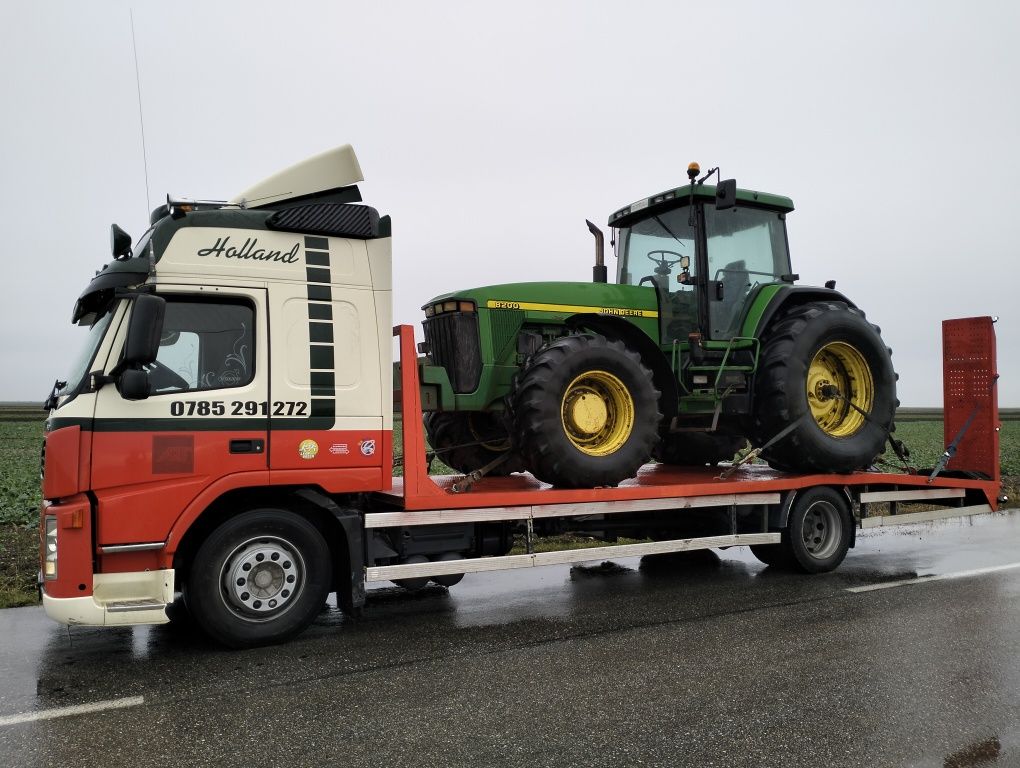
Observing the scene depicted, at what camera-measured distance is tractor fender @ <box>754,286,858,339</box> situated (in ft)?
26.9

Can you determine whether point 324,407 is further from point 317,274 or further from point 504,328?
point 504,328

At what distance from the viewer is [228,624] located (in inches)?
212

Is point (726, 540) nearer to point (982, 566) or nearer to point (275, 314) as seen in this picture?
point (982, 566)

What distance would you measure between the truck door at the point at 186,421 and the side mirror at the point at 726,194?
161 inches

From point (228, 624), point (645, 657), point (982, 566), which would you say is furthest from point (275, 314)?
point (982, 566)

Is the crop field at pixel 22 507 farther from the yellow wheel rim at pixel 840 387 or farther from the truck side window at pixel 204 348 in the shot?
the yellow wheel rim at pixel 840 387

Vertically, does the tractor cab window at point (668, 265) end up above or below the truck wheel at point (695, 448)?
above

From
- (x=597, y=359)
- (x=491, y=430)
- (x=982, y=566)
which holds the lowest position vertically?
(x=982, y=566)

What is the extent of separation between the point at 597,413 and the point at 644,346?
1.23 metres

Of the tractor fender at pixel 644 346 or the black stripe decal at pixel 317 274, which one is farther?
the tractor fender at pixel 644 346

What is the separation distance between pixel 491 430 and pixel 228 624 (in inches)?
127

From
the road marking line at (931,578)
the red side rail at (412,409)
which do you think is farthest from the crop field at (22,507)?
the road marking line at (931,578)

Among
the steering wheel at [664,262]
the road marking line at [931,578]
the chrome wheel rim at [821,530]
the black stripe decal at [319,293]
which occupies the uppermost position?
the steering wheel at [664,262]

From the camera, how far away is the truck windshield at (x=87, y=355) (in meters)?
5.27
